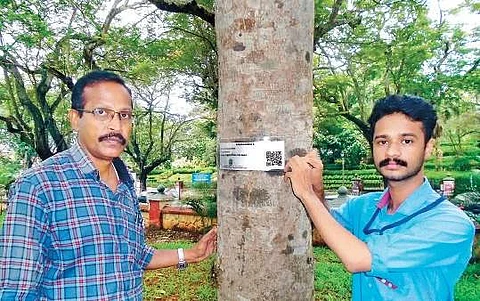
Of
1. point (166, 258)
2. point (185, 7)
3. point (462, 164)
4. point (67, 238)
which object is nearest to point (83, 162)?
point (67, 238)

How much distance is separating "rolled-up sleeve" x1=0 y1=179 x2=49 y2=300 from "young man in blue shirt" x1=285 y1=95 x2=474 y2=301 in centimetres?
88

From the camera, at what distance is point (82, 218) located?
176cm

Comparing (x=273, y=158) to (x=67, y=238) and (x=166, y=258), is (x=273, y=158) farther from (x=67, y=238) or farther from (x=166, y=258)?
(x=166, y=258)

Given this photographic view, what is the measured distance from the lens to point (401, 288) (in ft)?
5.25

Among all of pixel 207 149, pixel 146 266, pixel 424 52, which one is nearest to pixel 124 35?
pixel 424 52

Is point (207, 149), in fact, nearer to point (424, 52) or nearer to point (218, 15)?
point (424, 52)

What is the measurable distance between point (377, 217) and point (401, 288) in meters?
0.30

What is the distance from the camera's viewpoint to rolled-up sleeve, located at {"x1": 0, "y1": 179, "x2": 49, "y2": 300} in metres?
1.57

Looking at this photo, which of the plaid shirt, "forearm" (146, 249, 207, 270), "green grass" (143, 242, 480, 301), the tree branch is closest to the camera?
the plaid shirt

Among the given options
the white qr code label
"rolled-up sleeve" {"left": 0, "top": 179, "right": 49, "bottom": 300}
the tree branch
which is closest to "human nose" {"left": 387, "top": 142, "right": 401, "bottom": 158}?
the white qr code label

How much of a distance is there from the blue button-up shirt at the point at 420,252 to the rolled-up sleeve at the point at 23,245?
3.65 feet

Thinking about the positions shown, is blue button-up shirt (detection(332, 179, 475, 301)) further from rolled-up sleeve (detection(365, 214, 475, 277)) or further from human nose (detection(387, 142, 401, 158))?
human nose (detection(387, 142, 401, 158))

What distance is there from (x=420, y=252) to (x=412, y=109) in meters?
0.49

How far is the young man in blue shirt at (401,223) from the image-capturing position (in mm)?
1499
